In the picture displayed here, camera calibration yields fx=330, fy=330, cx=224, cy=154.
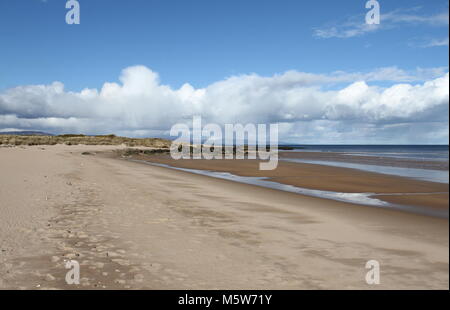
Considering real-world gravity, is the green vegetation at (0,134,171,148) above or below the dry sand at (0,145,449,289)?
above

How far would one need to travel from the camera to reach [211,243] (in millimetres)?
8094

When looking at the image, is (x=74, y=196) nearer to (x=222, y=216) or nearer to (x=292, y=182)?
(x=222, y=216)

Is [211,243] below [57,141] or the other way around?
below

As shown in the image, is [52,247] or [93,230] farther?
[93,230]

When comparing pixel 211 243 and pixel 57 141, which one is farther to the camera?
pixel 57 141

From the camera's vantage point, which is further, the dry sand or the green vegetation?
the green vegetation

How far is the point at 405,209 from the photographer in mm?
12227

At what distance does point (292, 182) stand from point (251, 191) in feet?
17.7

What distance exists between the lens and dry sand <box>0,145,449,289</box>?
5.79 m

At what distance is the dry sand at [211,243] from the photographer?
5.79 metres
